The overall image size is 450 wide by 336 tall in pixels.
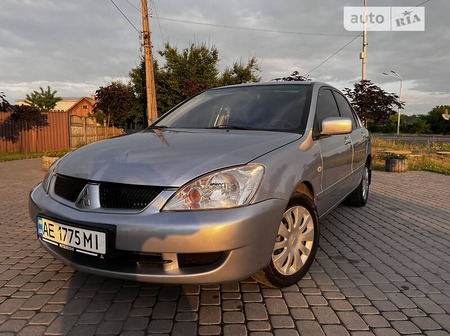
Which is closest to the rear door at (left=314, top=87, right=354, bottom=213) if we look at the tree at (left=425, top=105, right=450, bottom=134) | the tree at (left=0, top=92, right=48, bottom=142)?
the tree at (left=0, top=92, right=48, bottom=142)

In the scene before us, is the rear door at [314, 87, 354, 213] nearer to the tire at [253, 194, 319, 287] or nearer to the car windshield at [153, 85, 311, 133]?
the car windshield at [153, 85, 311, 133]

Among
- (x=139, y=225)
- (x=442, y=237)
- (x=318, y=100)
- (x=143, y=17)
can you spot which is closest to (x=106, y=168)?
(x=139, y=225)

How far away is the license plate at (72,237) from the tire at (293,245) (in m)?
1.02

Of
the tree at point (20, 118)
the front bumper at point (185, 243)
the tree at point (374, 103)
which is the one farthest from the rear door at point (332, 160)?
the tree at point (20, 118)

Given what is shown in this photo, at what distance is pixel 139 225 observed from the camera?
1837 millimetres

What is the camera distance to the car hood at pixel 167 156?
1.97 meters

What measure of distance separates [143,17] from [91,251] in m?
12.4

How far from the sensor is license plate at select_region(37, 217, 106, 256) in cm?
190

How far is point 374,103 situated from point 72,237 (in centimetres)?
1218

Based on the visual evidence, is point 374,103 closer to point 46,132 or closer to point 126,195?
point 126,195

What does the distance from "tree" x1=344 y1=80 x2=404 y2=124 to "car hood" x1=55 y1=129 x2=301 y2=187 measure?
10739mm

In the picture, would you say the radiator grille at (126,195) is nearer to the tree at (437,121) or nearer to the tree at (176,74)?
the tree at (176,74)

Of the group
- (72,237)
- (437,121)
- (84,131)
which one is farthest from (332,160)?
(437,121)

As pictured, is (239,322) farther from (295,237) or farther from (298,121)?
(298,121)
